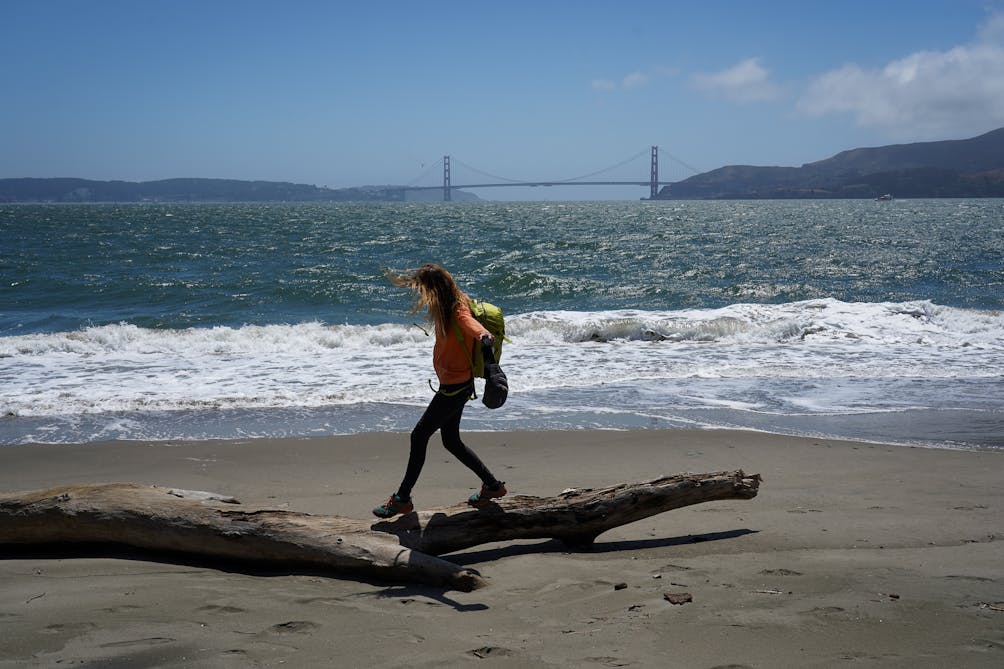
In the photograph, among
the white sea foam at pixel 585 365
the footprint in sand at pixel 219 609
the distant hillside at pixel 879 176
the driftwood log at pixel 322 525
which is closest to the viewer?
the footprint in sand at pixel 219 609

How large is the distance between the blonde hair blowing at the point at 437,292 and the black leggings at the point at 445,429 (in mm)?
341

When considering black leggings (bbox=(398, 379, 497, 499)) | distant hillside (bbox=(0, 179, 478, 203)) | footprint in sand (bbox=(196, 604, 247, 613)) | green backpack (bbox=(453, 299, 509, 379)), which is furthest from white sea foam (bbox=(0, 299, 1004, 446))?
distant hillside (bbox=(0, 179, 478, 203))

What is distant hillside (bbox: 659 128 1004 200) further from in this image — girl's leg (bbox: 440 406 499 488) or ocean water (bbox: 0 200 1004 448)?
girl's leg (bbox: 440 406 499 488)

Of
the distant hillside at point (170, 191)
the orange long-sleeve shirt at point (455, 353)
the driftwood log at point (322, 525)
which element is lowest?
the driftwood log at point (322, 525)

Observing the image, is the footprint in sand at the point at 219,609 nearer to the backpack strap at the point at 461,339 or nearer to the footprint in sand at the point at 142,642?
the footprint in sand at the point at 142,642

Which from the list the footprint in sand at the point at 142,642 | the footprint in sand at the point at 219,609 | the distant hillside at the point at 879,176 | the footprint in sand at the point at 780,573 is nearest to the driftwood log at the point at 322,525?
the footprint in sand at the point at 219,609

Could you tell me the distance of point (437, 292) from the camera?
155 inches

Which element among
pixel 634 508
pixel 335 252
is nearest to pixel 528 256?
pixel 335 252

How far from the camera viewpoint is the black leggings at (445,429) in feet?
13.4

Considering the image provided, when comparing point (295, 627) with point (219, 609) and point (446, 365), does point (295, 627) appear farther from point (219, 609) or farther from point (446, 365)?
point (446, 365)

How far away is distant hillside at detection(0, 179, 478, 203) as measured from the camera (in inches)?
5064

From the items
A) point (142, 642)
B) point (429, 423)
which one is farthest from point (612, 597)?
point (142, 642)

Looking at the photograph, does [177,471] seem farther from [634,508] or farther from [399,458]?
[634,508]

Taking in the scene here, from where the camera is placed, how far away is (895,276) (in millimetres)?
24719
